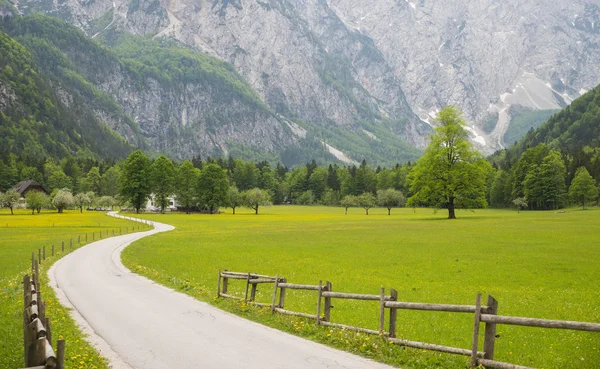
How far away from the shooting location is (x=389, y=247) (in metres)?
49.3

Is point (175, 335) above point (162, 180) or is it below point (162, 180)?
below

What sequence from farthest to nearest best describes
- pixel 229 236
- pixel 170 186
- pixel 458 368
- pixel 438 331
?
pixel 170 186, pixel 229 236, pixel 438 331, pixel 458 368

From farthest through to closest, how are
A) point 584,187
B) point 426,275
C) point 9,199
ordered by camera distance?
point 9,199 < point 584,187 < point 426,275

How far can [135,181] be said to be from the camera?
A: 141m

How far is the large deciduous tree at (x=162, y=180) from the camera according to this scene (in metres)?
149

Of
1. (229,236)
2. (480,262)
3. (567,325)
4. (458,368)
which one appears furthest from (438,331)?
(229,236)

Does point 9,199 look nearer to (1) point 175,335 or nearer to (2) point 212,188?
(2) point 212,188

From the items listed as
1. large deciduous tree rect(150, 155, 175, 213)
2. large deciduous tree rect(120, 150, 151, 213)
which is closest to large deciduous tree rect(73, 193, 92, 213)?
large deciduous tree rect(120, 150, 151, 213)

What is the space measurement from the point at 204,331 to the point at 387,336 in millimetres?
7057

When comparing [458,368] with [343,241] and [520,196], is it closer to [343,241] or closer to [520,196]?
[343,241]

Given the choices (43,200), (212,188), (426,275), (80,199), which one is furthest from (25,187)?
(426,275)

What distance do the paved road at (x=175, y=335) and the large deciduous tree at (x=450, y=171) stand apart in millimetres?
76778

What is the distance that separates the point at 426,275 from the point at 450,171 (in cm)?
6741

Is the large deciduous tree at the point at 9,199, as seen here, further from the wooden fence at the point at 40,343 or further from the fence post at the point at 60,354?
the fence post at the point at 60,354
